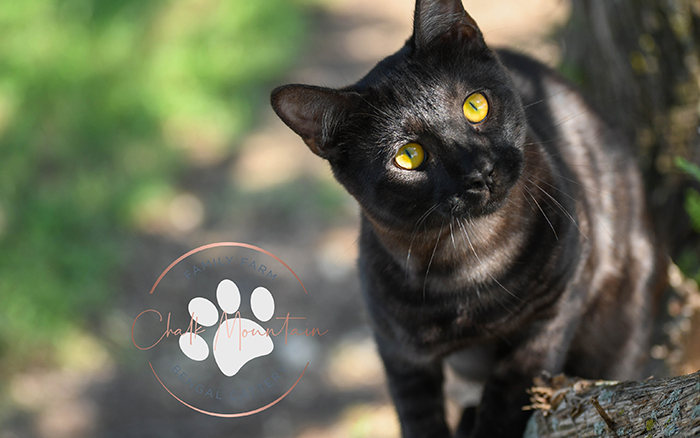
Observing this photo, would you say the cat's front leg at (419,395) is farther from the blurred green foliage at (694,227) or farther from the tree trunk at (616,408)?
the blurred green foliage at (694,227)

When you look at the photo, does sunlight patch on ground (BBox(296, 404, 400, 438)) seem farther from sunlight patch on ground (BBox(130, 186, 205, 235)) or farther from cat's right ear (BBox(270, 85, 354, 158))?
sunlight patch on ground (BBox(130, 186, 205, 235))

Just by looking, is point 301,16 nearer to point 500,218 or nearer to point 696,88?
point 696,88

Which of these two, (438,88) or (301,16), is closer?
(438,88)

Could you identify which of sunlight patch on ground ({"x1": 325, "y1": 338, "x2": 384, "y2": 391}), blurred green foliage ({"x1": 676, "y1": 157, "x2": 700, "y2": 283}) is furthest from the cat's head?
sunlight patch on ground ({"x1": 325, "y1": 338, "x2": 384, "y2": 391})

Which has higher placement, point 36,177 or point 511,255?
point 36,177

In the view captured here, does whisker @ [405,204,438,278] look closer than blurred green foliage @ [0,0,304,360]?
Yes

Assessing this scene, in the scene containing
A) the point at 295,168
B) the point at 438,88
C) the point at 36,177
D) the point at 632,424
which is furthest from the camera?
the point at 295,168

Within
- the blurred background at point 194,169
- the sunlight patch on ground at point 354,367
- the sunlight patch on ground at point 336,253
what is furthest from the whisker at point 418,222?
the sunlight patch on ground at point 336,253

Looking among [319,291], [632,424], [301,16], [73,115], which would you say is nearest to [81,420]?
[319,291]
